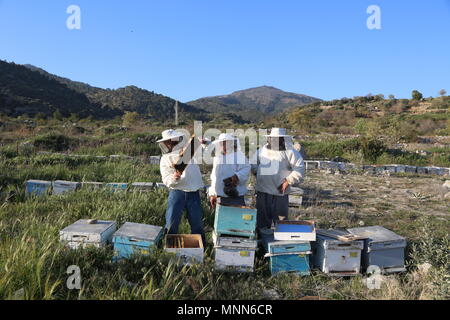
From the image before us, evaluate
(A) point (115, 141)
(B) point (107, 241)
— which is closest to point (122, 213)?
(B) point (107, 241)

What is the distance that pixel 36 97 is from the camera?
44.3 metres

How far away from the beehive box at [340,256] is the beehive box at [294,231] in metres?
0.18

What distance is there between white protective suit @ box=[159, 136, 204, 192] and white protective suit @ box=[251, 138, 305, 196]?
0.92 metres

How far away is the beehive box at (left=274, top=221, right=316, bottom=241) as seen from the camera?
3916 millimetres

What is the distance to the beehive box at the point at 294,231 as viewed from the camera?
3.92m

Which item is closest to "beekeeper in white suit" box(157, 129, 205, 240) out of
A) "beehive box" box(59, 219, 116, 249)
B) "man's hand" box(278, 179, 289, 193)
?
"beehive box" box(59, 219, 116, 249)

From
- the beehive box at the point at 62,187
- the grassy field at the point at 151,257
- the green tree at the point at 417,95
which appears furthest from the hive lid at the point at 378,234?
the green tree at the point at 417,95

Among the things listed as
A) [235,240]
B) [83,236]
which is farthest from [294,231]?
[83,236]

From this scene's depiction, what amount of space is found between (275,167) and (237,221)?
1179 millimetres

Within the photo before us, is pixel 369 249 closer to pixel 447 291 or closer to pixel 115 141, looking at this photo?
pixel 447 291

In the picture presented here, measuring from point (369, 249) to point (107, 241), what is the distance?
3.16 metres

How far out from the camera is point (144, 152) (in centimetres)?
1327

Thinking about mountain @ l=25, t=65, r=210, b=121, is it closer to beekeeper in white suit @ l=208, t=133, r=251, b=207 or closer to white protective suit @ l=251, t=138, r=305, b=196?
white protective suit @ l=251, t=138, r=305, b=196

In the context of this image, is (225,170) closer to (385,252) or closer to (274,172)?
(274,172)
